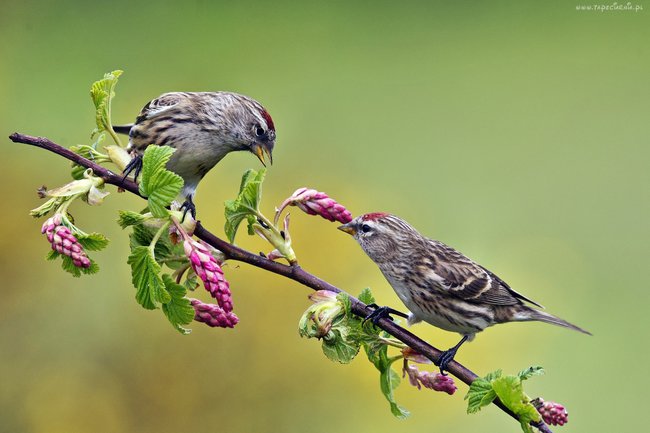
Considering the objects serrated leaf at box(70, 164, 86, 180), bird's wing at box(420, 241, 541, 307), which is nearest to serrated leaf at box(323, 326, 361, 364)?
serrated leaf at box(70, 164, 86, 180)

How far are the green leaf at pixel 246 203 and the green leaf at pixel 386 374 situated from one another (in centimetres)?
32

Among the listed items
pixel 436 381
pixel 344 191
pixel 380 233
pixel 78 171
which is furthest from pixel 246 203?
pixel 344 191

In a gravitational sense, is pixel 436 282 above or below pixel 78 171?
below

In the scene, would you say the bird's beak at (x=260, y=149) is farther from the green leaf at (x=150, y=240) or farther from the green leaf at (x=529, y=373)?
the green leaf at (x=529, y=373)

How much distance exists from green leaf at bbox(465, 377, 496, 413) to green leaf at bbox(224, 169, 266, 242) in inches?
18.7

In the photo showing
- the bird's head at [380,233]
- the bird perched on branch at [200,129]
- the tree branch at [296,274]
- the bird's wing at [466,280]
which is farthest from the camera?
the bird perched on branch at [200,129]

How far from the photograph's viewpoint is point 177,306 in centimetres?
150

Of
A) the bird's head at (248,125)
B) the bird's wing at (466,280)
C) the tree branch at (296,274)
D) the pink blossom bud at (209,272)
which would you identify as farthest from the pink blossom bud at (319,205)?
the bird's head at (248,125)

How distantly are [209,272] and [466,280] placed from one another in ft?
4.24

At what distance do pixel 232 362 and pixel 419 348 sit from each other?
126 inches

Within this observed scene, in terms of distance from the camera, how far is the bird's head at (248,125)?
268 cm

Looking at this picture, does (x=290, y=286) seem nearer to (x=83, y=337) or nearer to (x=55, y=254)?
(x=83, y=337)

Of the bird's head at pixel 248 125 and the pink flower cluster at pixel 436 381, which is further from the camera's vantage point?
the bird's head at pixel 248 125

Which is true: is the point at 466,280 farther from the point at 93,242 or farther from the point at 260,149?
the point at 93,242
